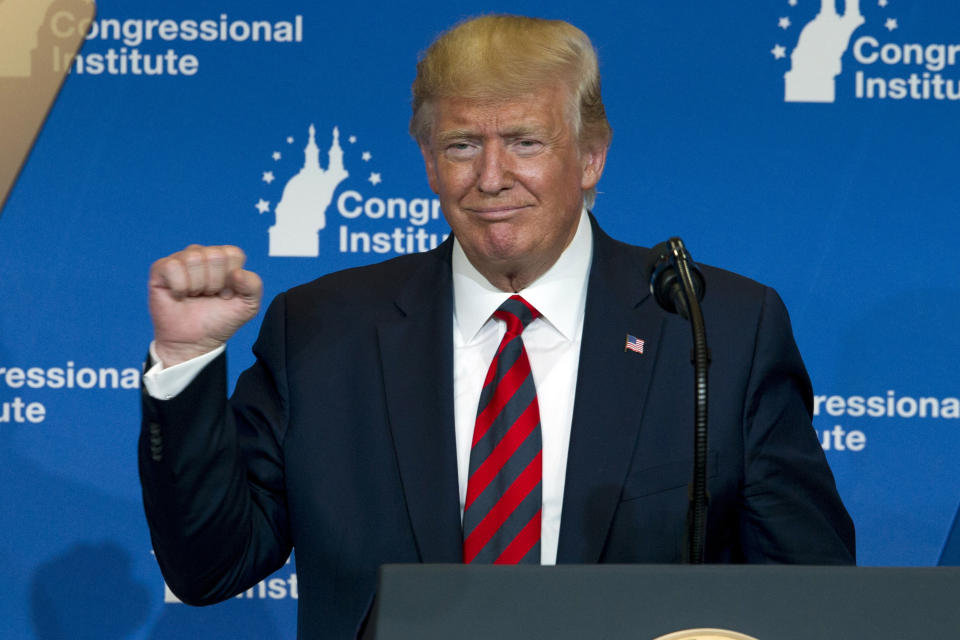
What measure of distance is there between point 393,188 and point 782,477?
124 centimetres

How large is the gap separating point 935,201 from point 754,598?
5.86ft

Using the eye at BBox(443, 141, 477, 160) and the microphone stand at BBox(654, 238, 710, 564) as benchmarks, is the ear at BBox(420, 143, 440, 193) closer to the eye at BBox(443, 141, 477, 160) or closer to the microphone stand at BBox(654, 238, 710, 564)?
the eye at BBox(443, 141, 477, 160)

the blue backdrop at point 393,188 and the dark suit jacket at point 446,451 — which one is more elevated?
the blue backdrop at point 393,188

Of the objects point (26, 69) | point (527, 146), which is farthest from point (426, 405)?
point (26, 69)

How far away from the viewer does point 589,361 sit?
4.97 feet

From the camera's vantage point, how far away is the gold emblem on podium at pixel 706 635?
84 centimetres

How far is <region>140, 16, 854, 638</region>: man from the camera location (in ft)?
4.74

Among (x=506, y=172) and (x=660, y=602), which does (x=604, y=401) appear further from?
(x=660, y=602)

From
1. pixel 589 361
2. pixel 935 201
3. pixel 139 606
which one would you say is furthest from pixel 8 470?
pixel 935 201

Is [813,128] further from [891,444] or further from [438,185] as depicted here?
[438,185]

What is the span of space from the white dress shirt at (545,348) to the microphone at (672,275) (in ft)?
1.43

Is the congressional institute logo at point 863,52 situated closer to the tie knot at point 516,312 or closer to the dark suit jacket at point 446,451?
the dark suit jacket at point 446,451

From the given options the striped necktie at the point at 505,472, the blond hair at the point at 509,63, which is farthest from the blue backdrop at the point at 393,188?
the striped necktie at the point at 505,472

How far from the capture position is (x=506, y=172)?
152cm
